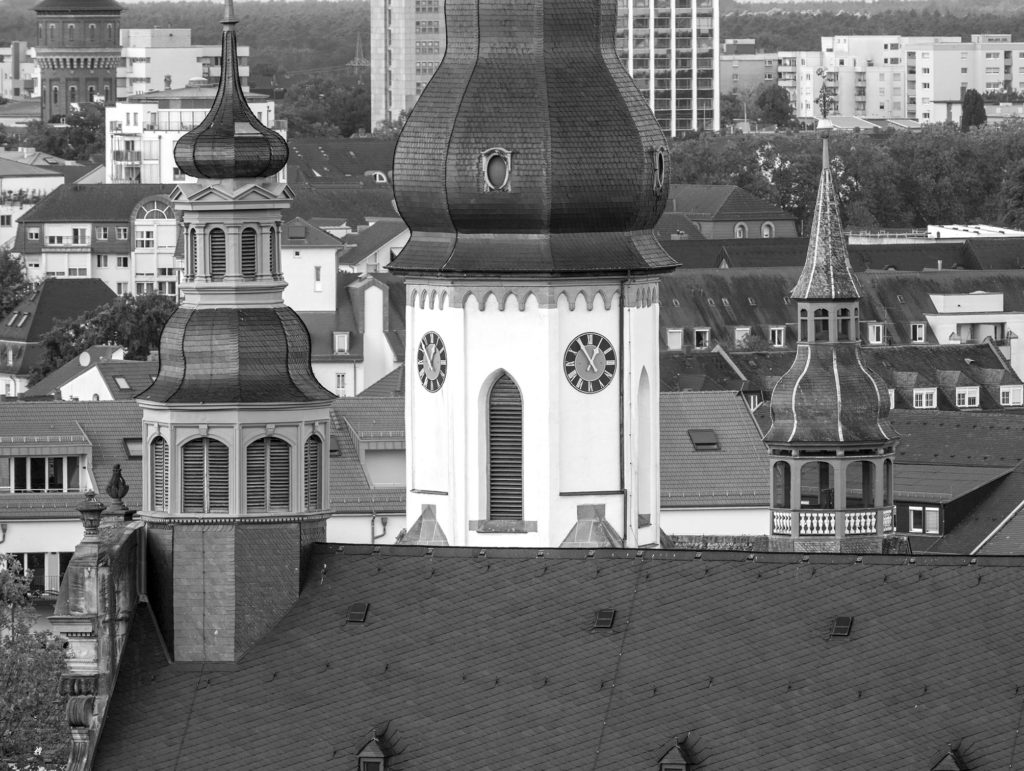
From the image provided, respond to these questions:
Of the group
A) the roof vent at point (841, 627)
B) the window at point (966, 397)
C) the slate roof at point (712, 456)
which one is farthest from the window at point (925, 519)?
the roof vent at point (841, 627)

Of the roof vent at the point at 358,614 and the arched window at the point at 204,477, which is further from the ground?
the arched window at the point at 204,477

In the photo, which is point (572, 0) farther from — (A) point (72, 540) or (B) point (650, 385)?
(A) point (72, 540)

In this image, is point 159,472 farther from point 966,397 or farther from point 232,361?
point 966,397

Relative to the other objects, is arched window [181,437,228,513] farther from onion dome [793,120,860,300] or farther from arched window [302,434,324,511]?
onion dome [793,120,860,300]

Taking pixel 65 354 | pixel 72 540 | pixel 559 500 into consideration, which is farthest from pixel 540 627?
pixel 65 354

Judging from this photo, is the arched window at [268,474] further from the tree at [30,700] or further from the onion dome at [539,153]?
the onion dome at [539,153]

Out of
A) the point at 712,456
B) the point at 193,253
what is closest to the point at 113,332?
the point at 712,456
